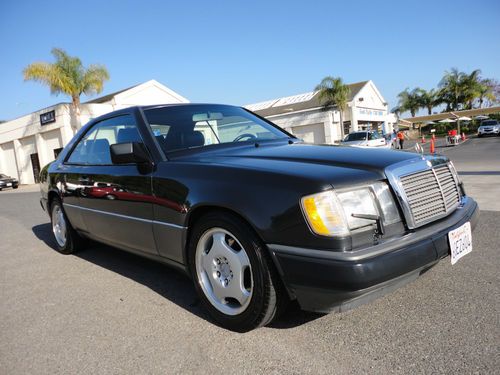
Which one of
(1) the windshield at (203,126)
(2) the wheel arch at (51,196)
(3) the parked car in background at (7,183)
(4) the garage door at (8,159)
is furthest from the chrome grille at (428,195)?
(4) the garage door at (8,159)

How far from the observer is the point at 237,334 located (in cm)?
256

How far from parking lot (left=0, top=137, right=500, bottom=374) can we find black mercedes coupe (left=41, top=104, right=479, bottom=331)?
0.84ft

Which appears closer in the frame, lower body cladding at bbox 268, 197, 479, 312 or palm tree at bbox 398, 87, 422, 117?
lower body cladding at bbox 268, 197, 479, 312

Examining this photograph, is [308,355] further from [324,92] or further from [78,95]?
[324,92]

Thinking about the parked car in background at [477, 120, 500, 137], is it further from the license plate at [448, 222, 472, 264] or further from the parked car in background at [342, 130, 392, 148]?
the license plate at [448, 222, 472, 264]

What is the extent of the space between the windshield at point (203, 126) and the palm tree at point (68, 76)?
24.6 m

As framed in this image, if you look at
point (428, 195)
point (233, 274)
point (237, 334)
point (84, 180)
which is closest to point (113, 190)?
point (84, 180)

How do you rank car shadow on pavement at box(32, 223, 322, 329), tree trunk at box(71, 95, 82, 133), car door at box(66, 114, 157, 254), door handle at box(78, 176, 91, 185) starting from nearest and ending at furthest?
car shadow on pavement at box(32, 223, 322, 329)
car door at box(66, 114, 157, 254)
door handle at box(78, 176, 91, 185)
tree trunk at box(71, 95, 82, 133)

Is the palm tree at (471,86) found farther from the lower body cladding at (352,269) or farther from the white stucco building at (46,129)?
the lower body cladding at (352,269)

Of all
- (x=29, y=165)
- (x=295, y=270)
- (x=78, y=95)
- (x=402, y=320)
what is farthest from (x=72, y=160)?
(x=29, y=165)

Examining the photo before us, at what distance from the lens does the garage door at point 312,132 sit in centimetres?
3691

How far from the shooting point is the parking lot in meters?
2.18

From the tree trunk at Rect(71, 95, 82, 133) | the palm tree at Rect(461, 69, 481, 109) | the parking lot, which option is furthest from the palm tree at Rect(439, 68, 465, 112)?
the parking lot

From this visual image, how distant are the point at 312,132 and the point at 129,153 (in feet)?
117
